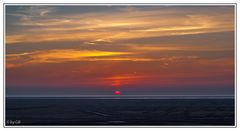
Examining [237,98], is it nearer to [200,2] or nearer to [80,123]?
[200,2]

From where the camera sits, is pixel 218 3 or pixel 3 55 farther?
pixel 218 3

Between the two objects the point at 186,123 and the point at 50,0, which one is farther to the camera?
the point at 186,123

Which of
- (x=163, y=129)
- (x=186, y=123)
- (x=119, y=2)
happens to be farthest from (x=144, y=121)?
(x=119, y=2)

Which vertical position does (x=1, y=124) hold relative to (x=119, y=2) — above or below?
Answer: below

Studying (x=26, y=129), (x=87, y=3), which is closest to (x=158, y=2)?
(x=87, y=3)

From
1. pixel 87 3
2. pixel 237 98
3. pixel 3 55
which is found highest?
pixel 87 3

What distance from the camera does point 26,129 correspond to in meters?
23.6

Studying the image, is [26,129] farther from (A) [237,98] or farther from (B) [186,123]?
(B) [186,123]

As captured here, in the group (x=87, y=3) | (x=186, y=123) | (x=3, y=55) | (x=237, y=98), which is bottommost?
(x=186, y=123)

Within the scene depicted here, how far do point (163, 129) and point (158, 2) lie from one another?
656cm

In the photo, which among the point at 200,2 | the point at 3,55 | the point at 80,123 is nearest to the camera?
the point at 3,55

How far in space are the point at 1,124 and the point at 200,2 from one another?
1202 cm

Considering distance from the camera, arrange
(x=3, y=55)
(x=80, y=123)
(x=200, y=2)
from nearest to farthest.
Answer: (x=3, y=55), (x=200, y=2), (x=80, y=123)

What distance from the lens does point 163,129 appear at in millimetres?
23656
